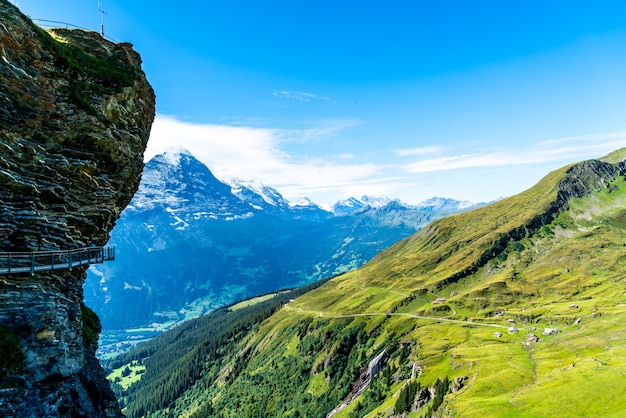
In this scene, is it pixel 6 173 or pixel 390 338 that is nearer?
pixel 6 173

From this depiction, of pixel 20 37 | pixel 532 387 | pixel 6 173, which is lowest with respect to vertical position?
pixel 532 387

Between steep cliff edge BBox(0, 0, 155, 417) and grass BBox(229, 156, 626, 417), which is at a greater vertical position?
steep cliff edge BBox(0, 0, 155, 417)

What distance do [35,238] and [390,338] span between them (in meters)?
147

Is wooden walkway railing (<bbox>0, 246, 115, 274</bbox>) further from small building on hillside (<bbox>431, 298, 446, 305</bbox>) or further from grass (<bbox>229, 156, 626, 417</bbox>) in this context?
small building on hillside (<bbox>431, 298, 446, 305</bbox>)

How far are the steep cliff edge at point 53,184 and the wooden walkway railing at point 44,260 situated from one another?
0.93 metres

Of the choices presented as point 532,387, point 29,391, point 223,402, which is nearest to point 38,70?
point 29,391

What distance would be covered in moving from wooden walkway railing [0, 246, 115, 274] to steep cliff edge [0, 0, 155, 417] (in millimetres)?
930

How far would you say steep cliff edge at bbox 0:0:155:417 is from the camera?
31.4 meters

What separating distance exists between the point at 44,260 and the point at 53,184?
7856 millimetres

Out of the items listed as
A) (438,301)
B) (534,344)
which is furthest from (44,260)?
(438,301)

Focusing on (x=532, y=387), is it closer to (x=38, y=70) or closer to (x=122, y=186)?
(x=122, y=186)

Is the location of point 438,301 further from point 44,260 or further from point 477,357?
point 44,260

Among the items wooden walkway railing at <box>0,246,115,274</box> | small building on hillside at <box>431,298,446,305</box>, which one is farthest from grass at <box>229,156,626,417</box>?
wooden walkway railing at <box>0,246,115,274</box>

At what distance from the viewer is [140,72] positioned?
47812mm
